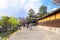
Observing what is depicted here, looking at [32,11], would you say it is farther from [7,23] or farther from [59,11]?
[59,11]

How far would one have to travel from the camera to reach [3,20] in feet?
300

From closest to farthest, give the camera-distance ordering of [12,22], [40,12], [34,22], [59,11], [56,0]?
[56,0]
[59,11]
[12,22]
[34,22]
[40,12]

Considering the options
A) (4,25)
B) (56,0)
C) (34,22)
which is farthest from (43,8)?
(56,0)

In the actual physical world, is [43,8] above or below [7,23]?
above

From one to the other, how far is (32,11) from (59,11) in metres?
101

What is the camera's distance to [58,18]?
1153 inches

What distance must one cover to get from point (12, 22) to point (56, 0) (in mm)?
75361

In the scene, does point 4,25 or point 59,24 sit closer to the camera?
point 59,24

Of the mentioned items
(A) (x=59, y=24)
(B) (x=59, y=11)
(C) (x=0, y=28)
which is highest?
(B) (x=59, y=11)

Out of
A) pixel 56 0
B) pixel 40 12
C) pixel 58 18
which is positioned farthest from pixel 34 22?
pixel 56 0

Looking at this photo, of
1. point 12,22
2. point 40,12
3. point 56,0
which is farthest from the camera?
point 40,12

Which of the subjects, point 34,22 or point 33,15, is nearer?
point 34,22

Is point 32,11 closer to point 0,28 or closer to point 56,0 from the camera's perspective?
point 0,28

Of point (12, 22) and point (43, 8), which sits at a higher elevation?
point (43, 8)
